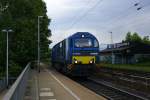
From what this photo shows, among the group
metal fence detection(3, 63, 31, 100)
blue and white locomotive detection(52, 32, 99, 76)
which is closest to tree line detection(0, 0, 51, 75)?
blue and white locomotive detection(52, 32, 99, 76)

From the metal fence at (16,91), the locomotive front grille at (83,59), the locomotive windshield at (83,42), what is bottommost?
the metal fence at (16,91)

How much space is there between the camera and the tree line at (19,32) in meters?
51.3

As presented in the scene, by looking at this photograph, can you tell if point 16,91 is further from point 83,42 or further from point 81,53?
point 83,42

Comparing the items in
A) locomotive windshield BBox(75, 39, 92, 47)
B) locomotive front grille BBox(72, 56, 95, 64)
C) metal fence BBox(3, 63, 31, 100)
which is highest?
locomotive windshield BBox(75, 39, 92, 47)

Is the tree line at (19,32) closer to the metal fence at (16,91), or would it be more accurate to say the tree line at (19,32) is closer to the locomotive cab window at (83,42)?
the locomotive cab window at (83,42)

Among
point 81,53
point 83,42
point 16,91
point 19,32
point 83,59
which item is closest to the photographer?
point 16,91

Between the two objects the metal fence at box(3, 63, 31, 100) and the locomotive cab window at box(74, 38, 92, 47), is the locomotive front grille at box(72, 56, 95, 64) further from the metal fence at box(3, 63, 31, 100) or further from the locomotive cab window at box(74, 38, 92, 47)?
the metal fence at box(3, 63, 31, 100)

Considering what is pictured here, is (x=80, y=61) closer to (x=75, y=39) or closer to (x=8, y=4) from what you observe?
(x=75, y=39)

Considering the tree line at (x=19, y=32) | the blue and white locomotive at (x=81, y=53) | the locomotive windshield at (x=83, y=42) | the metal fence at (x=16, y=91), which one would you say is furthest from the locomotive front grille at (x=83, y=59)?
the tree line at (x=19, y=32)

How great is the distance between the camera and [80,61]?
29969mm

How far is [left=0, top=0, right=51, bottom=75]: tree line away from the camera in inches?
2020

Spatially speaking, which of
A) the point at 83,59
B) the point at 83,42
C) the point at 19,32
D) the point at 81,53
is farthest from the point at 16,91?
the point at 19,32

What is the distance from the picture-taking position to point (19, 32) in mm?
52344

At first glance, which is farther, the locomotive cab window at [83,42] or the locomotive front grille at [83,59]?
the locomotive cab window at [83,42]
